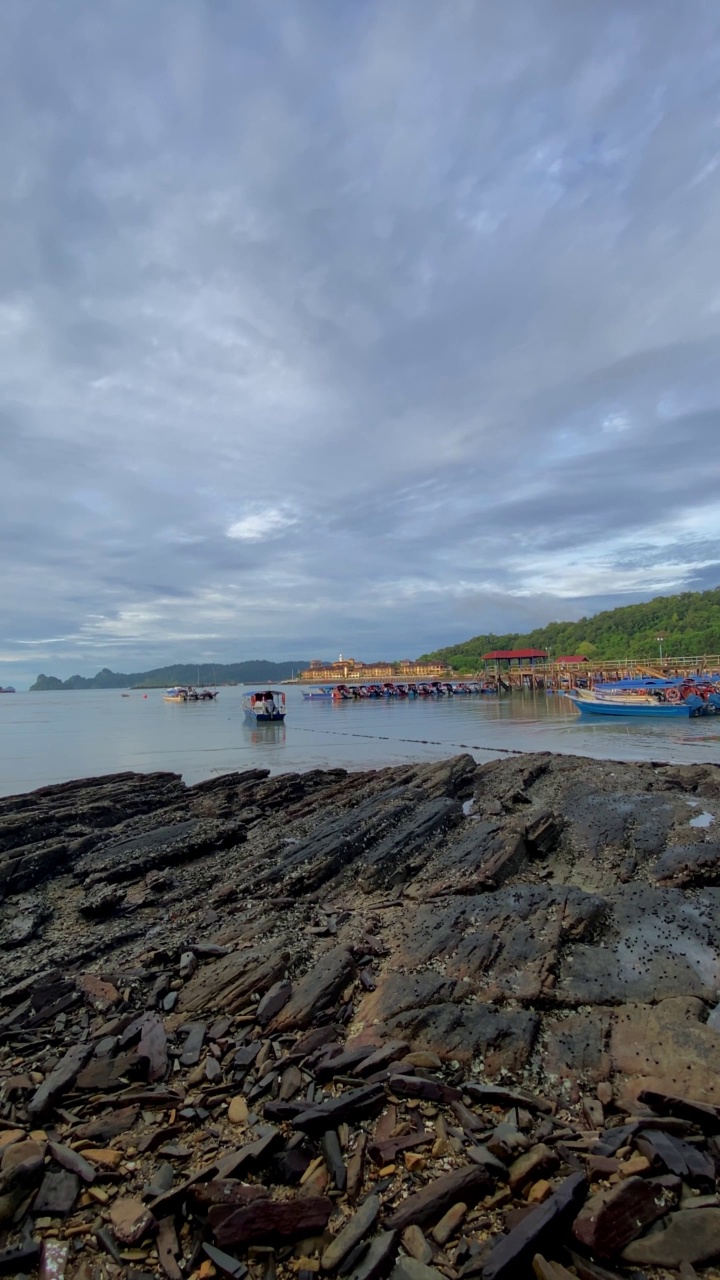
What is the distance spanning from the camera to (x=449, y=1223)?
369 cm

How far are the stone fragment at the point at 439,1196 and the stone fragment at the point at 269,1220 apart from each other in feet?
1.48

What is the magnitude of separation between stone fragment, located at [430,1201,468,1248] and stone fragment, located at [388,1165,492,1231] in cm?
4

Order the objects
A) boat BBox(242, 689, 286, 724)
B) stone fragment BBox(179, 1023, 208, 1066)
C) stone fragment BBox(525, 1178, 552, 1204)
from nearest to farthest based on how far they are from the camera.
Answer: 1. stone fragment BBox(525, 1178, 552, 1204)
2. stone fragment BBox(179, 1023, 208, 1066)
3. boat BBox(242, 689, 286, 724)

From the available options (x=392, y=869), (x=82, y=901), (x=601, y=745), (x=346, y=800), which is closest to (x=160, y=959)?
(x=82, y=901)

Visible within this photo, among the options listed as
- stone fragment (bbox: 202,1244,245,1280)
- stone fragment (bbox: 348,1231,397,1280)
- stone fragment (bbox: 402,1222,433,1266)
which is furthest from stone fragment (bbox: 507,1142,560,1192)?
stone fragment (bbox: 202,1244,245,1280)

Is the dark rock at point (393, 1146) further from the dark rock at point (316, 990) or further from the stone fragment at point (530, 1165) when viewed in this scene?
the dark rock at point (316, 990)

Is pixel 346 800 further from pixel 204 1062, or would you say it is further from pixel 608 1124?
pixel 608 1124

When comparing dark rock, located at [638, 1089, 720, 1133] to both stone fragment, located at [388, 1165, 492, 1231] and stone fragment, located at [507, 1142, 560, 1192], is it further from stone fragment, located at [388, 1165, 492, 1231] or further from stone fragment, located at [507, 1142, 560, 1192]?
stone fragment, located at [388, 1165, 492, 1231]

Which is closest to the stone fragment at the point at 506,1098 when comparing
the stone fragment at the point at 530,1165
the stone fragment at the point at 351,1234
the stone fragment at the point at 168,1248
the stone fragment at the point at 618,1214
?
the stone fragment at the point at 530,1165

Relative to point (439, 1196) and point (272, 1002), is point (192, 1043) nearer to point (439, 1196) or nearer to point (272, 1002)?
point (272, 1002)

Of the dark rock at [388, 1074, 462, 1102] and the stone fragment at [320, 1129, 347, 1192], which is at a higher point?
the stone fragment at [320, 1129, 347, 1192]

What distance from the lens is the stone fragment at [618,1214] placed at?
3508 mm

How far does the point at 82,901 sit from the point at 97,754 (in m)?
35.4

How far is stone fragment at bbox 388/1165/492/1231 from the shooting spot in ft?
12.3
